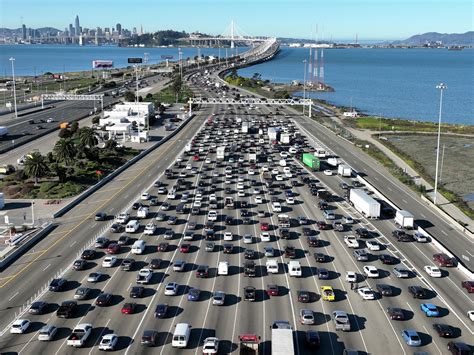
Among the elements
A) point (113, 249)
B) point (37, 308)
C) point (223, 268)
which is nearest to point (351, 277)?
point (223, 268)

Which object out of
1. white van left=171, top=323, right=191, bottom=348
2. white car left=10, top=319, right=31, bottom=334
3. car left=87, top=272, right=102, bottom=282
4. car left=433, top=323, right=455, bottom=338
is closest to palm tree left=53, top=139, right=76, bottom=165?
car left=87, top=272, right=102, bottom=282

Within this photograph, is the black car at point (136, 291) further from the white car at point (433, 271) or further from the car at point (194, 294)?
the white car at point (433, 271)

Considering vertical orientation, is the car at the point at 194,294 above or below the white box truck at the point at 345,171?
below

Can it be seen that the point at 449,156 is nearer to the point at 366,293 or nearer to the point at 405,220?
the point at 405,220

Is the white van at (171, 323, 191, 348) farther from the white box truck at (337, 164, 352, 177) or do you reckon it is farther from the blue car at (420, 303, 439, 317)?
the white box truck at (337, 164, 352, 177)

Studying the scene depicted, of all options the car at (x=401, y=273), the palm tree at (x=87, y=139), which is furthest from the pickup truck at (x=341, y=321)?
the palm tree at (x=87, y=139)

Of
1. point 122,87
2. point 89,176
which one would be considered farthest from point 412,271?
point 122,87
